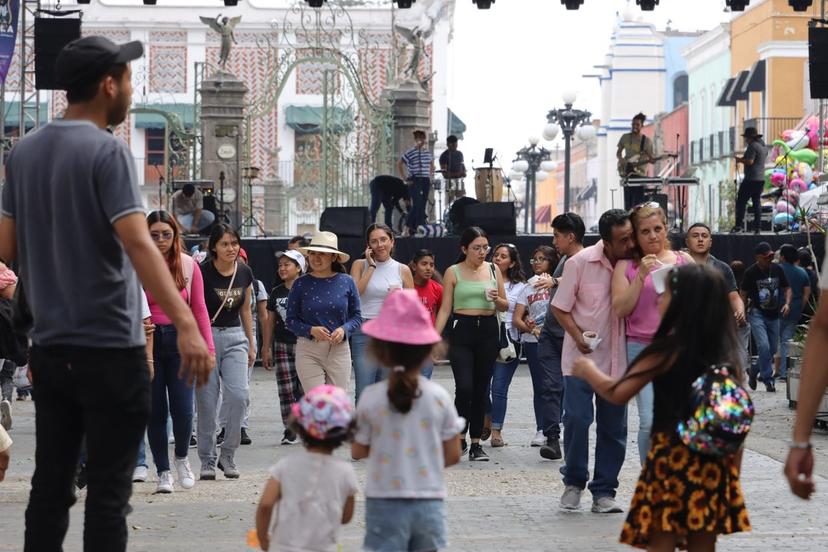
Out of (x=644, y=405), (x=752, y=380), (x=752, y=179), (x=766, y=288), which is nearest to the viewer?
(x=644, y=405)

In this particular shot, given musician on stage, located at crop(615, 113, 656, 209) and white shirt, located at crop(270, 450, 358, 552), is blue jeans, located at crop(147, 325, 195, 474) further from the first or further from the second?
musician on stage, located at crop(615, 113, 656, 209)

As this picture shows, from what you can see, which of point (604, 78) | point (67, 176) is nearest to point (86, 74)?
point (67, 176)

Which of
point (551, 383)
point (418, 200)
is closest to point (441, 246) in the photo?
point (418, 200)

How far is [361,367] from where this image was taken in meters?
12.3

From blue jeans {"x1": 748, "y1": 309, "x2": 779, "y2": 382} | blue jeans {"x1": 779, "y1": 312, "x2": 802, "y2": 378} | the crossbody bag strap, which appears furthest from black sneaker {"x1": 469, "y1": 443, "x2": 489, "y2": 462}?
blue jeans {"x1": 779, "y1": 312, "x2": 802, "y2": 378}

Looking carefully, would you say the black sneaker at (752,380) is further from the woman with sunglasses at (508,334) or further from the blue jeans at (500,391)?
the blue jeans at (500,391)

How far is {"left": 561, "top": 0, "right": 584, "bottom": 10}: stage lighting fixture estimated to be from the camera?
74.9ft

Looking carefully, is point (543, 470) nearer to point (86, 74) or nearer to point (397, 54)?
point (86, 74)

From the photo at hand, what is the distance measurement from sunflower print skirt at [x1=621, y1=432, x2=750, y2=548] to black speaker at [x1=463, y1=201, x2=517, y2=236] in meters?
19.1

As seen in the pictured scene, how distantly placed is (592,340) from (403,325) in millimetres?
3628

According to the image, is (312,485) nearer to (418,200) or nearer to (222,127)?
(418,200)

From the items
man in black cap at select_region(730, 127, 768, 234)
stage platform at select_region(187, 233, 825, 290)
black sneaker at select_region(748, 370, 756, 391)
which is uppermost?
man in black cap at select_region(730, 127, 768, 234)

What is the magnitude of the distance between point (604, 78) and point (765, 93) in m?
38.0

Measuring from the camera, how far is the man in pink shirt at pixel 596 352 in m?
9.12
